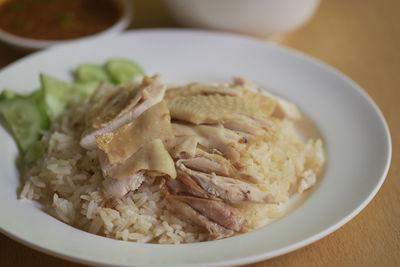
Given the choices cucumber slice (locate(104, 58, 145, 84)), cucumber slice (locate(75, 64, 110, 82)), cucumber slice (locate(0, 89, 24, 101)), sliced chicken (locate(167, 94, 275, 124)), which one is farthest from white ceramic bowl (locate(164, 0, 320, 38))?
cucumber slice (locate(0, 89, 24, 101))

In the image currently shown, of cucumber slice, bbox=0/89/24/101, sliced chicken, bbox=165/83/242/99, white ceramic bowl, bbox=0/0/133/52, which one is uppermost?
sliced chicken, bbox=165/83/242/99

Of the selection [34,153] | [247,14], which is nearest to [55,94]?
[34,153]

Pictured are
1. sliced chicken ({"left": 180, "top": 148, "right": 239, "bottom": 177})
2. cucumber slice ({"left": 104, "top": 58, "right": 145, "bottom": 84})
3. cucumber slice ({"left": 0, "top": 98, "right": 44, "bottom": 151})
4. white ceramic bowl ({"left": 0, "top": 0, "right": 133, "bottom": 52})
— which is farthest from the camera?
white ceramic bowl ({"left": 0, "top": 0, "right": 133, "bottom": 52})

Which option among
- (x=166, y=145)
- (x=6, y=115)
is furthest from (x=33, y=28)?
(x=166, y=145)

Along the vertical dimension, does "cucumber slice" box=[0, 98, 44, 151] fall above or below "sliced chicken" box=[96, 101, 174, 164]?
below

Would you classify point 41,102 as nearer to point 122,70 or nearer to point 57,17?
point 122,70

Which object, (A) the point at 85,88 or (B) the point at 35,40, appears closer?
(A) the point at 85,88

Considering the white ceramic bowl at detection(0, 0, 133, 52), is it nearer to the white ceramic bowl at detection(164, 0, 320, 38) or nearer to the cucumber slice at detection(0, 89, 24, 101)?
the white ceramic bowl at detection(164, 0, 320, 38)
